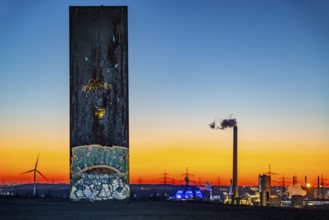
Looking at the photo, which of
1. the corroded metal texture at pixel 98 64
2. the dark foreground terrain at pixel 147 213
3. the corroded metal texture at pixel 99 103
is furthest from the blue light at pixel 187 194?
the dark foreground terrain at pixel 147 213

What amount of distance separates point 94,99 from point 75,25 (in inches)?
222

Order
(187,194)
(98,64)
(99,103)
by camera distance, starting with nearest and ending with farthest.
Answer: (98,64)
(99,103)
(187,194)

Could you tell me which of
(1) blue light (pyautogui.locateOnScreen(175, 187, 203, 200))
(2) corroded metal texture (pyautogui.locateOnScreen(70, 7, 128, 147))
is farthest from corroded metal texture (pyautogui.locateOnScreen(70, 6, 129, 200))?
(1) blue light (pyautogui.locateOnScreen(175, 187, 203, 200))

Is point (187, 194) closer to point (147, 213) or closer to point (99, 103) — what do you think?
point (99, 103)

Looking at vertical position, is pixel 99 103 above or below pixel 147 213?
above

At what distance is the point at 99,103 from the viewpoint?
44.2 metres

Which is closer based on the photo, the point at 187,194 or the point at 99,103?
the point at 99,103

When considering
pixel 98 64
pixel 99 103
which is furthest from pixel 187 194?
pixel 98 64

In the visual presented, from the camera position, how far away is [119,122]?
146ft

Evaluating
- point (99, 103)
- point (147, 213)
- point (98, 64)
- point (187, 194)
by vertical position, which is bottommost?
point (187, 194)

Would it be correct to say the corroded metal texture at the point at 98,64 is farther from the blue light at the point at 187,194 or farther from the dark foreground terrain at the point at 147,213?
the blue light at the point at 187,194

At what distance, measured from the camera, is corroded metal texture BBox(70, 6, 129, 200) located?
43.8 meters

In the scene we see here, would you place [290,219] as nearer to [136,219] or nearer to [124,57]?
[136,219]

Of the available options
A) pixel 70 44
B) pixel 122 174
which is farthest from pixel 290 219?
pixel 70 44
